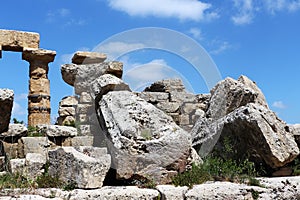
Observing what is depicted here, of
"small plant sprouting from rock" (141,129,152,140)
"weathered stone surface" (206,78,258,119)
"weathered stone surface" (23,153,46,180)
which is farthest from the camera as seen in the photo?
"weathered stone surface" (206,78,258,119)

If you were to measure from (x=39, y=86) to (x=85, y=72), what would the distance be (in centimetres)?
506

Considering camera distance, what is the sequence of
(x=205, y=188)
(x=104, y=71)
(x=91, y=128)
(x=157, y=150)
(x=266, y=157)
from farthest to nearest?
1. (x=104, y=71)
2. (x=91, y=128)
3. (x=266, y=157)
4. (x=157, y=150)
5. (x=205, y=188)

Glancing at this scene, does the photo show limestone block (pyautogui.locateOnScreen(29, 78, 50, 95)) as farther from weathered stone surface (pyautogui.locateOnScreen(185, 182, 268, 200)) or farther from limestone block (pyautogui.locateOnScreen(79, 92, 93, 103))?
weathered stone surface (pyautogui.locateOnScreen(185, 182, 268, 200))

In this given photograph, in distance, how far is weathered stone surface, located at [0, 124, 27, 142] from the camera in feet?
23.1

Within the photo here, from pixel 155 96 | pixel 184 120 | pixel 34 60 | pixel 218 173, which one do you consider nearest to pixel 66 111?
pixel 155 96

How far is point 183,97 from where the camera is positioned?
11.1 m

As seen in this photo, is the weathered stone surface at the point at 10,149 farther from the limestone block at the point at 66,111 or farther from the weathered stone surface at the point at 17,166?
the limestone block at the point at 66,111

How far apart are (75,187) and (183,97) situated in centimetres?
618

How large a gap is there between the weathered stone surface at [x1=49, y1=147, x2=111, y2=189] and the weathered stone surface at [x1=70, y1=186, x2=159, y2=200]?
149 mm

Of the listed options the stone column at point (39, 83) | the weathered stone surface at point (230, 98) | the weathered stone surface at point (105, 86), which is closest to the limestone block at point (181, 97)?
the weathered stone surface at point (230, 98)

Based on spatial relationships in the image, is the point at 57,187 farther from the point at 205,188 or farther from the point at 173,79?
the point at 173,79

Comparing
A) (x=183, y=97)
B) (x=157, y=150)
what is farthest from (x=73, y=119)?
(x=157, y=150)

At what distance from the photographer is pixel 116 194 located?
16.9ft

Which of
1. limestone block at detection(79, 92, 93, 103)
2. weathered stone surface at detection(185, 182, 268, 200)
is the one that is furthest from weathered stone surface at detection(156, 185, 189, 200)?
limestone block at detection(79, 92, 93, 103)
